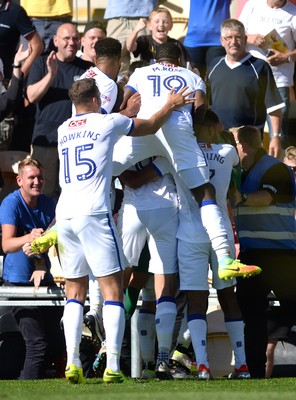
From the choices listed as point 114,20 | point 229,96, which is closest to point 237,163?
point 229,96

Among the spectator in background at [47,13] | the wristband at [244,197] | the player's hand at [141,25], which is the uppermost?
the spectator in background at [47,13]

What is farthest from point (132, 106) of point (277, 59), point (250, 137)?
point (277, 59)

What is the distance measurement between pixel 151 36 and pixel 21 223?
140 inches

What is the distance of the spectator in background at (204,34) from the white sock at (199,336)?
15.2 ft

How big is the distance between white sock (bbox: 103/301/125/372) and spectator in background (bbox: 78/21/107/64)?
4620 millimetres

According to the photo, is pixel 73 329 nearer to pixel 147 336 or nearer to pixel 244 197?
pixel 147 336

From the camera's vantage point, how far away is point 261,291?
9984 millimetres

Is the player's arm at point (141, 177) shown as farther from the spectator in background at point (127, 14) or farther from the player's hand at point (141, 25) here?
the spectator in background at point (127, 14)

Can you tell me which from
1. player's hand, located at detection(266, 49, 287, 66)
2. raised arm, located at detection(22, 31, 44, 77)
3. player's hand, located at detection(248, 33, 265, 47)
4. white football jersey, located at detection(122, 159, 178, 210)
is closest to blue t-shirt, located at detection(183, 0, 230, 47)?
player's hand, located at detection(248, 33, 265, 47)

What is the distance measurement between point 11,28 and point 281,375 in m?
4.95

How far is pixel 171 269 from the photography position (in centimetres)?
955

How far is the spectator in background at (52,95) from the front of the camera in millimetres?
12359

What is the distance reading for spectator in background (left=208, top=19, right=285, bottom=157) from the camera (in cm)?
1230

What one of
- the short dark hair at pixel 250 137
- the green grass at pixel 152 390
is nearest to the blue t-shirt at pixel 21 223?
the green grass at pixel 152 390
